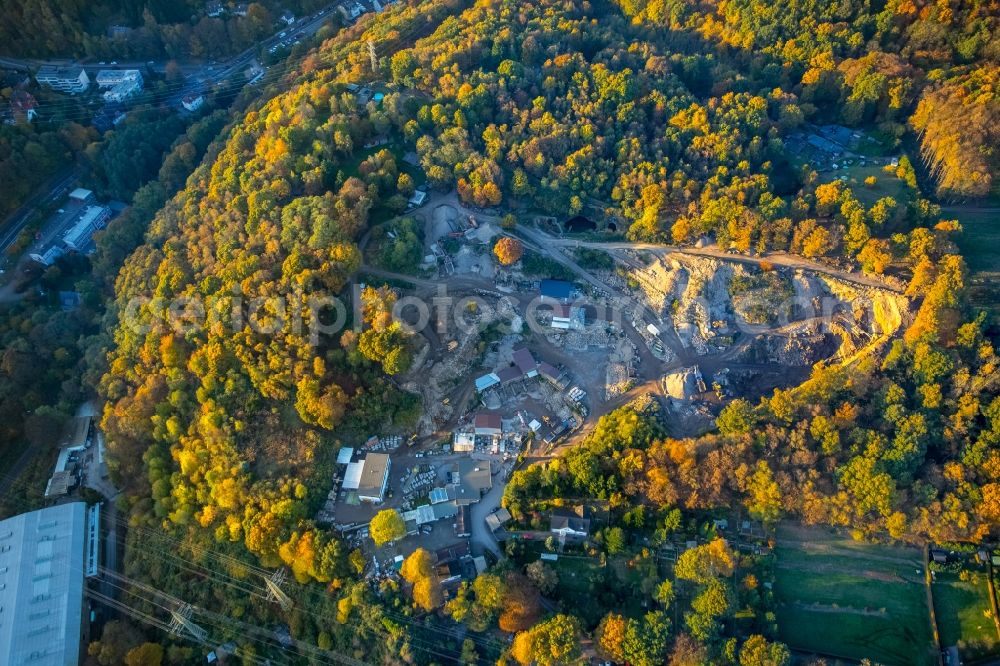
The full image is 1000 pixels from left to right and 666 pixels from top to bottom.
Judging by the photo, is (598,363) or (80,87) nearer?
(598,363)

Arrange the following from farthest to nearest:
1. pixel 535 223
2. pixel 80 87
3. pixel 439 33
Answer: pixel 80 87, pixel 439 33, pixel 535 223

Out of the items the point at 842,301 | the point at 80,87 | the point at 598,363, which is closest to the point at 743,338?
the point at 842,301

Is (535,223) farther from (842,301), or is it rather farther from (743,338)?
(842,301)

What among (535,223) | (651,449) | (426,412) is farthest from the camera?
(535,223)

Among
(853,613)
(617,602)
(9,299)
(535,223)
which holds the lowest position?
(853,613)

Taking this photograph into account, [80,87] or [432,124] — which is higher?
[80,87]

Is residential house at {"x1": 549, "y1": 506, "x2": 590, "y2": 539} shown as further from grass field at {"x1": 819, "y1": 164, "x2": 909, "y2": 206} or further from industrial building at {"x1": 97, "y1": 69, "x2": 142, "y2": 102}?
industrial building at {"x1": 97, "y1": 69, "x2": 142, "y2": 102}

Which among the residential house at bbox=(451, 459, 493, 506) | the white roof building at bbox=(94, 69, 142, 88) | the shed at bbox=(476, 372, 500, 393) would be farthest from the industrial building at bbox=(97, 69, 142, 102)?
the residential house at bbox=(451, 459, 493, 506)
